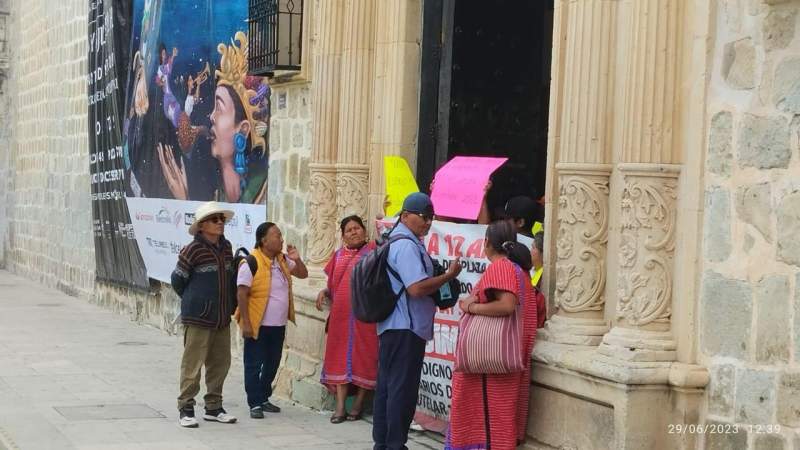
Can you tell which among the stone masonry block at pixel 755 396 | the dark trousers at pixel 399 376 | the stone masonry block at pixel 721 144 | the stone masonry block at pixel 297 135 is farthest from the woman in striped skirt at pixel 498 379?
the stone masonry block at pixel 297 135

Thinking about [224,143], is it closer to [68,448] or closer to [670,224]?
[68,448]

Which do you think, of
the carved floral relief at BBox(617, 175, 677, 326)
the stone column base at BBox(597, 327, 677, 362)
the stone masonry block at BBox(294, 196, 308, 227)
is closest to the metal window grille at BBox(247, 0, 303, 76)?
the stone masonry block at BBox(294, 196, 308, 227)

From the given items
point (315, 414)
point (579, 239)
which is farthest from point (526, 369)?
point (315, 414)

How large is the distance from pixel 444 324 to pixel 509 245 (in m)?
1.59

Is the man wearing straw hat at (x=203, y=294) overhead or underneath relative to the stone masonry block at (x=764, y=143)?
underneath

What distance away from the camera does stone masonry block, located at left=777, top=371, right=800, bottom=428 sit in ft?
20.1

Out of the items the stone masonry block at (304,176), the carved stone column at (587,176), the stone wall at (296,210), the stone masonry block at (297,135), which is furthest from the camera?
the stone masonry block at (297,135)

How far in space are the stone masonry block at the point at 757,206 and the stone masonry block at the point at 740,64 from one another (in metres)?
0.52

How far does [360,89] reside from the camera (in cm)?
1057

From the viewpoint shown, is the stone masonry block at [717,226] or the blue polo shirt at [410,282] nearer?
the stone masonry block at [717,226]

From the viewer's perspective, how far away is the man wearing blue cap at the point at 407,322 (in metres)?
8.04

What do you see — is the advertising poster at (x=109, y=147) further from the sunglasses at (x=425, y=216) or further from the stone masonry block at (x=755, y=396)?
the stone masonry block at (x=755, y=396)

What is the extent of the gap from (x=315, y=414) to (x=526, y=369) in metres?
3.16

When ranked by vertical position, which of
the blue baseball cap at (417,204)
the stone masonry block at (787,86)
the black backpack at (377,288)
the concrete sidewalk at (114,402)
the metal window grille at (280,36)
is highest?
the metal window grille at (280,36)
